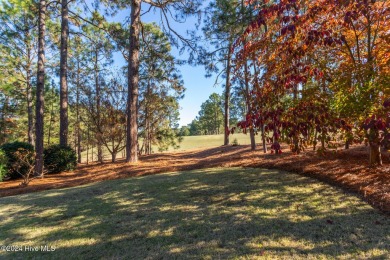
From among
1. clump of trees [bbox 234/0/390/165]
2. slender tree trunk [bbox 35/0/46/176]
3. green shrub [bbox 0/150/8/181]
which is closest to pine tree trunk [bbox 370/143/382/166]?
clump of trees [bbox 234/0/390/165]

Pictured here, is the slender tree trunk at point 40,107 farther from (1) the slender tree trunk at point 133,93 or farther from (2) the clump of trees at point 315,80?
(2) the clump of trees at point 315,80

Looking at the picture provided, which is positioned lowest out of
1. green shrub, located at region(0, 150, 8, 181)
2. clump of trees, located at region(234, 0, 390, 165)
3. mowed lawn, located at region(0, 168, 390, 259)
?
mowed lawn, located at region(0, 168, 390, 259)

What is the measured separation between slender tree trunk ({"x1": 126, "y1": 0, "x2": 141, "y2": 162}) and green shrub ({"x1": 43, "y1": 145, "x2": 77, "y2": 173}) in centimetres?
307

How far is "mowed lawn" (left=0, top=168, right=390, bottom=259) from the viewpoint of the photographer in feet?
7.98

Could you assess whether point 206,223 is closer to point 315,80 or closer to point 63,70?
point 315,80

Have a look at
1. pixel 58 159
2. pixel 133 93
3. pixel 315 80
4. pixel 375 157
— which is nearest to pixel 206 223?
pixel 315 80

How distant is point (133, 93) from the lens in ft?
27.9

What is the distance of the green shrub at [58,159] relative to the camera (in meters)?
9.32

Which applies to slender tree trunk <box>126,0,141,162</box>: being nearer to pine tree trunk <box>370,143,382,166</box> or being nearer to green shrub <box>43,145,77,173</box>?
green shrub <box>43,145,77,173</box>

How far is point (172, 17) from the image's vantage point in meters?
9.20

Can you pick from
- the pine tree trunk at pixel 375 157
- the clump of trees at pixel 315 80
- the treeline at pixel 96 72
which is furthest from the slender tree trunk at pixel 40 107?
the pine tree trunk at pixel 375 157

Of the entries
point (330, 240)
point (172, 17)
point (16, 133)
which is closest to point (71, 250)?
point (330, 240)

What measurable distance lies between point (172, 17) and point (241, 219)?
855 centimetres

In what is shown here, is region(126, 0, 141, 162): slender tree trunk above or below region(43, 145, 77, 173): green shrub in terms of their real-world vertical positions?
above
